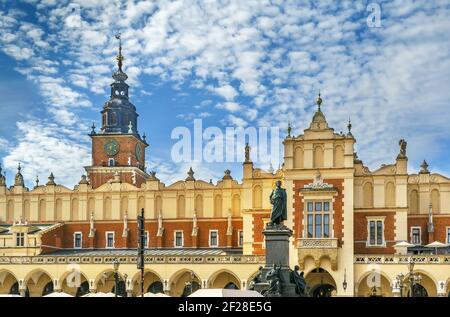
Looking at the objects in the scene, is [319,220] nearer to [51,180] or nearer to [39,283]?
[39,283]

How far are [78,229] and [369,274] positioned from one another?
2558cm

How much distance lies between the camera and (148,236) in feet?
199

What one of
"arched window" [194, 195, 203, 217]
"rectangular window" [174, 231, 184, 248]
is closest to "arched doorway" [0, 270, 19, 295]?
"rectangular window" [174, 231, 184, 248]

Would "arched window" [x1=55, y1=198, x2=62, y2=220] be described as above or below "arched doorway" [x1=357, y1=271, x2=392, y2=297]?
above

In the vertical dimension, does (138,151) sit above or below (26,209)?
above

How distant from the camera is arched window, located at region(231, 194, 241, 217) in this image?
193ft

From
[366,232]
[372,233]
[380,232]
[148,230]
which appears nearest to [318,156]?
[366,232]

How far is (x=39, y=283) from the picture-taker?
55375 mm

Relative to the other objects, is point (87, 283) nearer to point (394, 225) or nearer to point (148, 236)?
point (148, 236)

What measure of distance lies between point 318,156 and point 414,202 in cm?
895

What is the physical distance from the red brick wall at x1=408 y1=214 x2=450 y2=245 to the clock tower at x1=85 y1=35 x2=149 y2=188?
29.4 m

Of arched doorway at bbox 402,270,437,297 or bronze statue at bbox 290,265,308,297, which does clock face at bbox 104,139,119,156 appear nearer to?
arched doorway at bbox 402,270,437,297

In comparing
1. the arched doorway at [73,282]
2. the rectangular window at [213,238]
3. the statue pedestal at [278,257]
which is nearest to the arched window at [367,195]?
the rectangular window at [213,238]

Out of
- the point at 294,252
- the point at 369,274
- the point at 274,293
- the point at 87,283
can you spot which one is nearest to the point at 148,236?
the point at 87,283
